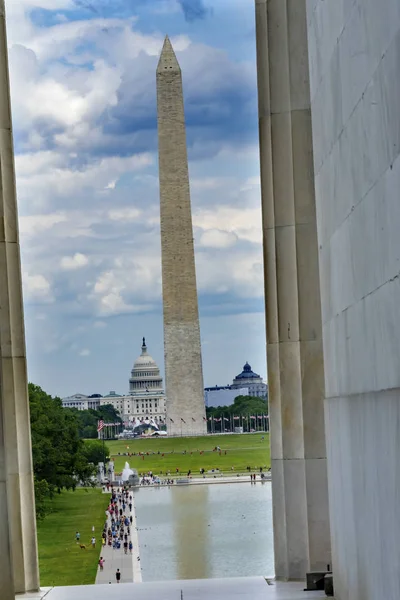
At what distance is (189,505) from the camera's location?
63.6 m

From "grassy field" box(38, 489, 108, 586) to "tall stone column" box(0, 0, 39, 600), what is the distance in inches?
944

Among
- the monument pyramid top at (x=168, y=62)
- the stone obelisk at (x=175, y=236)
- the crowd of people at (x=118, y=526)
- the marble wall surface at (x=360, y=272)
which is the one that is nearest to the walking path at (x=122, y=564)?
the crowd of people at (x=118, y=526)

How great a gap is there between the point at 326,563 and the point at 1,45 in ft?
21.1

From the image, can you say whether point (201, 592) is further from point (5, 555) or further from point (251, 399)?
point (251, 399)

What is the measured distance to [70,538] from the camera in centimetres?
5225

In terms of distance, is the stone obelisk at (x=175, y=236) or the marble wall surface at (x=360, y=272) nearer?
the marble wall surface at (x=360, y=272)

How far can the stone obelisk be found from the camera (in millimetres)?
95750

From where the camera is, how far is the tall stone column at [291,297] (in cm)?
1289

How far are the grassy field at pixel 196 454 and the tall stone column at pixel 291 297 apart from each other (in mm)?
80387

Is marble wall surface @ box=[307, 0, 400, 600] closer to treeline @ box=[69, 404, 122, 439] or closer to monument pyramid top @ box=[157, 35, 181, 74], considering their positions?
monument pyramid top @ box=[157, 35, 181, 74]

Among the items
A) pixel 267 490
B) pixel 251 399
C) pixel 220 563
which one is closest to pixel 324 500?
pixel 220 563

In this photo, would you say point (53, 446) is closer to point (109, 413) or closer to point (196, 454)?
point (196, 454)

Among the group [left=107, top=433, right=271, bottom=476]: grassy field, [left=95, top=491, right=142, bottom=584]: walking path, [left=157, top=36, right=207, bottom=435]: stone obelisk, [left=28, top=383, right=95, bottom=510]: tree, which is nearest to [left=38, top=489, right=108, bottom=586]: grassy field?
[left=95, top=491, right=142, bottom=584]: walking path

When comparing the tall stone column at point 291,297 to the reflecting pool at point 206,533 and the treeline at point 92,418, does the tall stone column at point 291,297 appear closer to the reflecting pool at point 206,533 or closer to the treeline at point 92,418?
the reflecting pool at point 206,533
